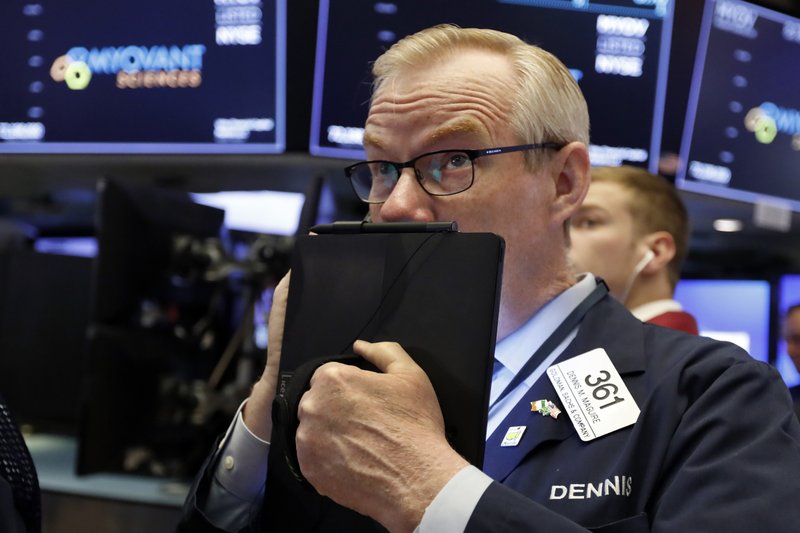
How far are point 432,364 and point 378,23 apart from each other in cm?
129

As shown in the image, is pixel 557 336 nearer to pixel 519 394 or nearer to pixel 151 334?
pixel 519 394

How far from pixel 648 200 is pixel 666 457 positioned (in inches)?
50.3

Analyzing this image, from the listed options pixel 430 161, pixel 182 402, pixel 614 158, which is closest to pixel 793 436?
pixel 430 161

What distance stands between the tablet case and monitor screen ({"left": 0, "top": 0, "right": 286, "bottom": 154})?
1160 mm

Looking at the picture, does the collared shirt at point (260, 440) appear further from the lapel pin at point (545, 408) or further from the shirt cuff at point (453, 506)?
the shirt cuff at point (453, 506)

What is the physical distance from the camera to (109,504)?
85.9 inches

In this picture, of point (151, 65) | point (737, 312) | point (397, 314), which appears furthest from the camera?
point (737, 312)

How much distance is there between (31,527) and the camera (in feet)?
3.38

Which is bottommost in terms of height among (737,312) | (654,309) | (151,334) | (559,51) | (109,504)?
(109,504)

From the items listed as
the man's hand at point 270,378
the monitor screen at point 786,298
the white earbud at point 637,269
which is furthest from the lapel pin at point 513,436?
the monitor screen at point 786,298

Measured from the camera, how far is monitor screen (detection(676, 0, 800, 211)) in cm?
227

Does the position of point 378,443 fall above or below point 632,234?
above

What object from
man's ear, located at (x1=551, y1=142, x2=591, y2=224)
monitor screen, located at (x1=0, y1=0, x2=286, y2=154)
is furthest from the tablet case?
monitor screen, located at (x1=0, y1=0, x2=286, y2=154)

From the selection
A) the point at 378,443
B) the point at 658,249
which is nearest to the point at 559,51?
the point at 658,249
